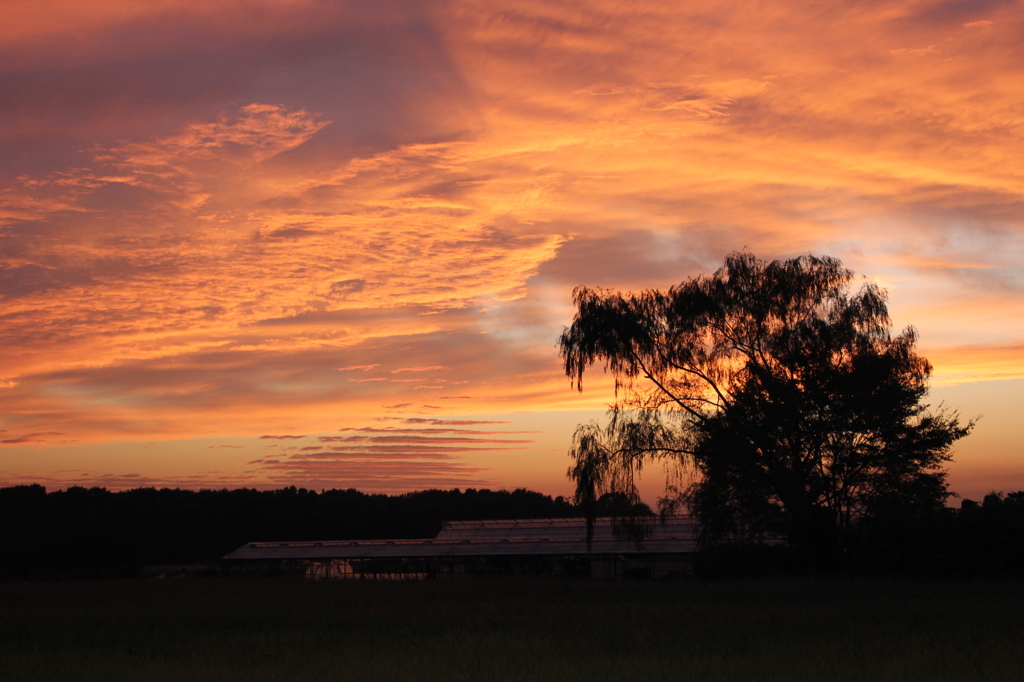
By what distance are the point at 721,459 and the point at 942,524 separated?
792 centimetres

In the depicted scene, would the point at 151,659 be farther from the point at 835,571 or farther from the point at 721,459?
the point at 835,571

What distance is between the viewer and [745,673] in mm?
14164

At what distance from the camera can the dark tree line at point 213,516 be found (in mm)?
76500

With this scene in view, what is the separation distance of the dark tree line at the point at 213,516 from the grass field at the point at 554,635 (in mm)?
46771

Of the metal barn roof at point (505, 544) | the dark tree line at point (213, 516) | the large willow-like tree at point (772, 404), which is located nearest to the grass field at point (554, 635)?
the large willow-like tree at point (772, 404)

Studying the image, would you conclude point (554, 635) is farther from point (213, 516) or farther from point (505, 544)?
point (213, 516)

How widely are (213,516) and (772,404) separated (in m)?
81.7

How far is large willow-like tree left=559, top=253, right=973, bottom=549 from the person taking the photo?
3131 centimetres

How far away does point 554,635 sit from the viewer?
20.4 m

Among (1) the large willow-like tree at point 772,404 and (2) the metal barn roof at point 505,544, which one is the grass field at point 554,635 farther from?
(2) the metal barn roof at point 505,544

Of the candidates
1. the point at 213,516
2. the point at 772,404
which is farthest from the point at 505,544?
the point at 213,516

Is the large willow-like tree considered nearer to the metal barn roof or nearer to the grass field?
the grass field

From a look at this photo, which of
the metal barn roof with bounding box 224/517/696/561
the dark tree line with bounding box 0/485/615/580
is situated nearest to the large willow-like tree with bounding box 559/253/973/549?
the metal barn roof with bounding box 224/517/696/561

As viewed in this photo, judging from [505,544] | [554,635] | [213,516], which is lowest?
[505,544]
